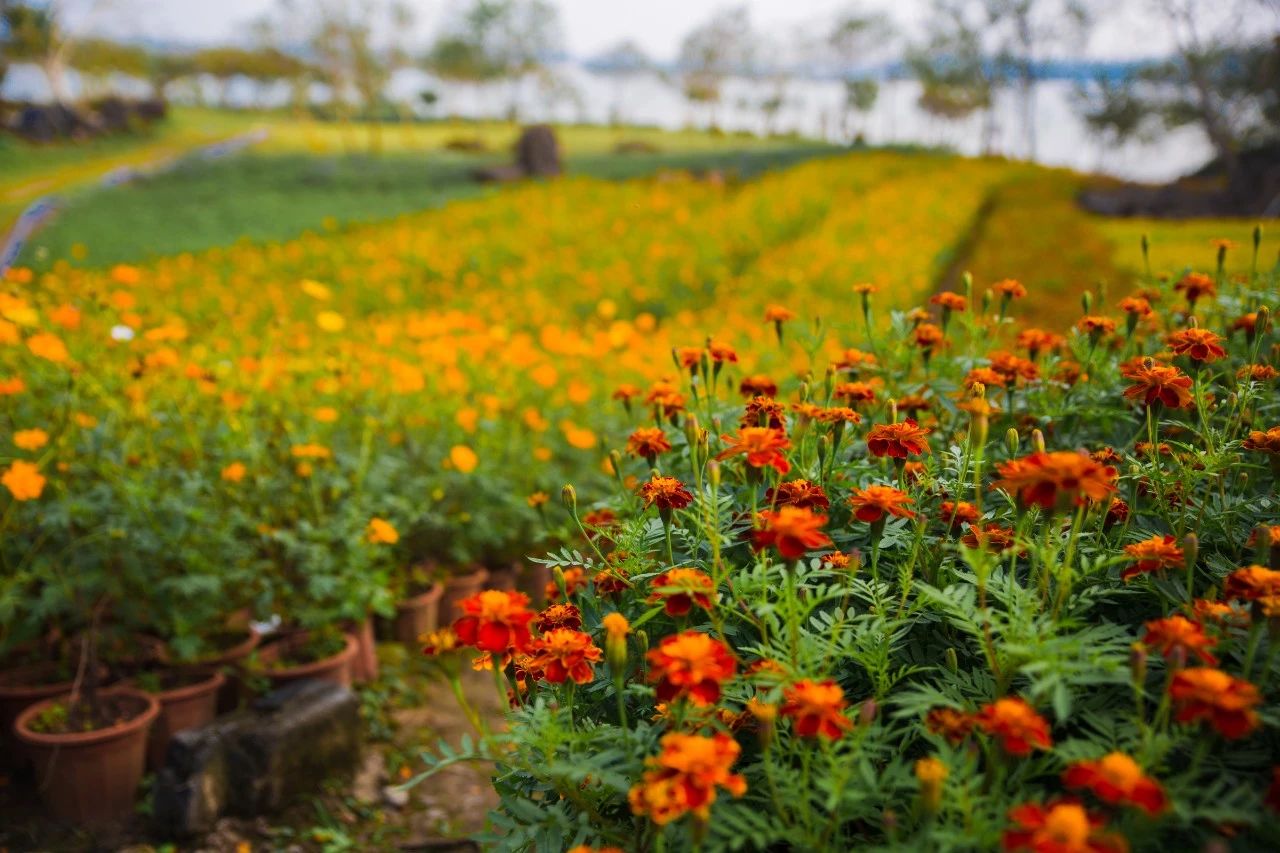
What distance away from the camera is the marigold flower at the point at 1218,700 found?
2.38ft

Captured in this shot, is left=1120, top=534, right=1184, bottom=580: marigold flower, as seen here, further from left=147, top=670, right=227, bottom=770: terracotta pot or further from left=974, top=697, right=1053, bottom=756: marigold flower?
left=147, top=670, right=227, bottom=770: terracotta pot

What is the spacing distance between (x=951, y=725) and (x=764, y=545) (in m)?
0.25

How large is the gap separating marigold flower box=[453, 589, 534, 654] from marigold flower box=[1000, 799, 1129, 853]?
0.52 m

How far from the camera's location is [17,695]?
255 centimetres

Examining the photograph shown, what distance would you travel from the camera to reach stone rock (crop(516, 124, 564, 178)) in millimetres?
16578

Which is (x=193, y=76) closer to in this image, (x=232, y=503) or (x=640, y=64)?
(x=640, y=64)

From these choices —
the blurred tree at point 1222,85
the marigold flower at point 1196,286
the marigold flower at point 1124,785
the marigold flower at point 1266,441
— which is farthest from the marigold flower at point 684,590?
the blurred tree at point 1222,85

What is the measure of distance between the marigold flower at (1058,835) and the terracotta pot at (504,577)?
2.99m

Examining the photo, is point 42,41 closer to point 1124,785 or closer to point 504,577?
point 504,577

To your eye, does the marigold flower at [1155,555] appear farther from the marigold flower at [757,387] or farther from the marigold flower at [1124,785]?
the marigold flower at [757,387]

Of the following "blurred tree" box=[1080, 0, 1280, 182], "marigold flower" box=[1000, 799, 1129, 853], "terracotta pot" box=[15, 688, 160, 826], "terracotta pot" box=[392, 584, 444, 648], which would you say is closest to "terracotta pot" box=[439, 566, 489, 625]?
"terracotta pot" box=[392, 584, 444, 648]

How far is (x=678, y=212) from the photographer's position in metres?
10.4

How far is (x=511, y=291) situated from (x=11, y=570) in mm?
5202

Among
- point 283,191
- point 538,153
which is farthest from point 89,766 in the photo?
point 538,153
